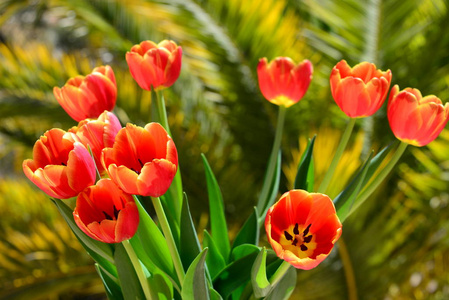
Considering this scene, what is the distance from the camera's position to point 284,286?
55 cm

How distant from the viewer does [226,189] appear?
1.83m

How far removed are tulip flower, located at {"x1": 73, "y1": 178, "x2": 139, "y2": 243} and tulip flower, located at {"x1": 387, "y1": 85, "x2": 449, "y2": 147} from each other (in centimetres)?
25

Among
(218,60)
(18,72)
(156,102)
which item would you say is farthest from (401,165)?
(156,102)

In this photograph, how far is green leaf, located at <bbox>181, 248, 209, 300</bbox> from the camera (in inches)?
18.5

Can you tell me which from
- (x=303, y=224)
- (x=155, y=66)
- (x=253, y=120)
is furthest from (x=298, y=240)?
(x=253, y=120)

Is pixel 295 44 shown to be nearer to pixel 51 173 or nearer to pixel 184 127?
pixel 184 127

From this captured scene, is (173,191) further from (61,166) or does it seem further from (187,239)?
(61,166)

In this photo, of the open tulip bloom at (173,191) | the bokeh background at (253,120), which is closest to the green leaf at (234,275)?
the open tulip bloom at (173,191)

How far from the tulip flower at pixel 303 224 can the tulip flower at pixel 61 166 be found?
142 millimetres

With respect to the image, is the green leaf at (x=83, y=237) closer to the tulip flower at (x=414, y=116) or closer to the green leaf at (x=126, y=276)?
the green leaf at (x=126, y=276)

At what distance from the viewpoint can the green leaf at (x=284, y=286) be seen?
538 mm

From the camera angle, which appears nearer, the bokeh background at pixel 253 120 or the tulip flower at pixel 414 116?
the tulip flower at pixel 414 116

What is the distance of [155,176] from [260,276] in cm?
12

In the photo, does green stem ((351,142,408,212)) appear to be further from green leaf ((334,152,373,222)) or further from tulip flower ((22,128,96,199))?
tulip flower ((22,128,96,199))
